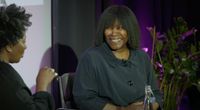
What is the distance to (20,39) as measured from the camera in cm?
184

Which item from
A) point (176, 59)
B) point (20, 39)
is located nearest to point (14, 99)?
point (20, 39)

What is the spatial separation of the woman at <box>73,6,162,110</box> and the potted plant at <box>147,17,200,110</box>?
565 mm

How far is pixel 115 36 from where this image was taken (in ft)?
8.67

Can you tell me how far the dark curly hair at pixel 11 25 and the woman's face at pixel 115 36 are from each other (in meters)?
0.90

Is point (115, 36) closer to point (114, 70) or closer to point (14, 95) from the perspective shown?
point (114, 70)

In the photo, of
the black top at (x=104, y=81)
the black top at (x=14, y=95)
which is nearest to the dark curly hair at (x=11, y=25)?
the black top at (x=14, y=95)

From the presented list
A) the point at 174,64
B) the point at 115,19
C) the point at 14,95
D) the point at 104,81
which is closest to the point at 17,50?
the point at 14,95

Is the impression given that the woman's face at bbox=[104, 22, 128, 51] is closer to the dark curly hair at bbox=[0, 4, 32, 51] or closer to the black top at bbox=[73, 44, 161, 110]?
the black top at bbox=[73, 44, 161, 110]

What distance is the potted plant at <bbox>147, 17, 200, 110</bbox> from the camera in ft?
10.8

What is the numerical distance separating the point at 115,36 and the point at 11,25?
38.1 inches

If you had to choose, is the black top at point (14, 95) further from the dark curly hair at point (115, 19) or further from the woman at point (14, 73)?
the dark curly hair at point (115, 19)

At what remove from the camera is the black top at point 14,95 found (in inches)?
68.1

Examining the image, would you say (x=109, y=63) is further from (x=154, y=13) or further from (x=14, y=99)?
(x=154, y=13)

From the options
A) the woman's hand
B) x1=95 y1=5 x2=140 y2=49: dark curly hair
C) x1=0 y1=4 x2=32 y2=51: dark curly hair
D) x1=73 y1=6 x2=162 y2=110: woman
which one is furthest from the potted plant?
x1=0 y1=4 x2=32 y2=51: dark curly hair
